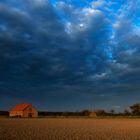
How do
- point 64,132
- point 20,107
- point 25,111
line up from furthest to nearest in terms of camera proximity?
point 20,107, point 25,111, point 64,132

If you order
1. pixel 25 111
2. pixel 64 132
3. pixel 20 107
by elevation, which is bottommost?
pixel 64 132

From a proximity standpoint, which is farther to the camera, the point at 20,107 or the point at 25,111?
the point at 20,107

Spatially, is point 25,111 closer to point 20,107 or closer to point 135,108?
point 20,107

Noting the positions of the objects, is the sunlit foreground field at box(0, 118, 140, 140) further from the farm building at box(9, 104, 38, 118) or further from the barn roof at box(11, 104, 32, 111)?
the barn roof at box(11, 104, 32, 111)

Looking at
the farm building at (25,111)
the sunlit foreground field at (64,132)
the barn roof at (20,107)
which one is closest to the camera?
the sunlit foreground field at (64,132)

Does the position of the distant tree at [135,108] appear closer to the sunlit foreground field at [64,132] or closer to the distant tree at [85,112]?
the distant tree at [85,112]

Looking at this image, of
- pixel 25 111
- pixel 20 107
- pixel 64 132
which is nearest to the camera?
pixel 64 132

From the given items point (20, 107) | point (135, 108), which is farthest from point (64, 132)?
point (135, 108)

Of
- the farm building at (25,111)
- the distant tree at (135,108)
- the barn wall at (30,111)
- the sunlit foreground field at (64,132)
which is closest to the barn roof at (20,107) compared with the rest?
the farm building at (25,111)

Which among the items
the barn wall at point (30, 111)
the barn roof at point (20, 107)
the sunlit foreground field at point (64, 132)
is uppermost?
the barn roof at point (20, 107)

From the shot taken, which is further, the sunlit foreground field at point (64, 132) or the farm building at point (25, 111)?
the farm building at point (25, 111)

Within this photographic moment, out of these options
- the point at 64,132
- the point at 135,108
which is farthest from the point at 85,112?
the point at 64,132

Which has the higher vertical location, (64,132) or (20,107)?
(20,107)

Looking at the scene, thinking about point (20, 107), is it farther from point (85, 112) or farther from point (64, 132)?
point (64, 132)
